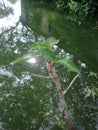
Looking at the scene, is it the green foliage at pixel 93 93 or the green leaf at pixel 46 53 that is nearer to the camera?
the green leaf at pixel 46 53

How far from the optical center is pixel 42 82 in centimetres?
552

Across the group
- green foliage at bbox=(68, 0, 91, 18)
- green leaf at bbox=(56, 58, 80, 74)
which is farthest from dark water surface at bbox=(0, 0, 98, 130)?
green foliage at bbox=(68, 0, 91, 18)

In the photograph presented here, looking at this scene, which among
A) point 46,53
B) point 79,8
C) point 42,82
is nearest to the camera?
point 46,53

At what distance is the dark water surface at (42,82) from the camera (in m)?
4.15

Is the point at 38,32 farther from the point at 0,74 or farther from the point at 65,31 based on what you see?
the point at 0,74

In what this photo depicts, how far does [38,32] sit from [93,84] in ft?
15.6

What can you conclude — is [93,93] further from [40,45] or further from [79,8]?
[79,8]

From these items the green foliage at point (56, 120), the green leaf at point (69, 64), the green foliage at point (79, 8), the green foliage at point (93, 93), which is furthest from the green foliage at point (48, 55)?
the green foliage at point (79, 8)

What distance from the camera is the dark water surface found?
13.6ft

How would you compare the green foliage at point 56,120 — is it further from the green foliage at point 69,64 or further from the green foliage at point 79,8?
the green foliage at point 79,8

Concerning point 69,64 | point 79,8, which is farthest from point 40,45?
point 79,8

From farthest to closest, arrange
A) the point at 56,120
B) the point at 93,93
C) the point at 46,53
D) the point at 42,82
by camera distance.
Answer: the point at 42,82, the point at 93,93, the point at 56,120, the point at 46,53

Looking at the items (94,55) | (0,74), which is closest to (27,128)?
(0,74)

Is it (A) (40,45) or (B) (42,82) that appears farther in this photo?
(B) (42,82)
